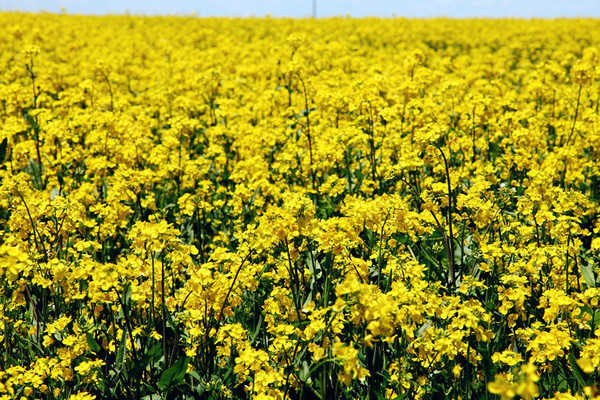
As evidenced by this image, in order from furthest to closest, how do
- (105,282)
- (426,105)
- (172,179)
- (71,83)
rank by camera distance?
(71,83)
(426,105)
(172,179)
(105,282)

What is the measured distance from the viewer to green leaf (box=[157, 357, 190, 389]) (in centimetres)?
338

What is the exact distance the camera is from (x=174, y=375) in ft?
11.2

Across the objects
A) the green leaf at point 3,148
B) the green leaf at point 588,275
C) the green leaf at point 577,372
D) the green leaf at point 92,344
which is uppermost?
the green leaf at point 3,148

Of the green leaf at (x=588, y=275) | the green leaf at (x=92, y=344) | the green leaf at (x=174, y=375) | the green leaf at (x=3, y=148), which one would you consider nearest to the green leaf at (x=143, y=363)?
the green leaf at (x=174, y=375)

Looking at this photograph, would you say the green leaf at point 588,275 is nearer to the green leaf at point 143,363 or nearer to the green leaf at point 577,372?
the green leaf at point 577,372

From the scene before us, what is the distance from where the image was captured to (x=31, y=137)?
7.87 m

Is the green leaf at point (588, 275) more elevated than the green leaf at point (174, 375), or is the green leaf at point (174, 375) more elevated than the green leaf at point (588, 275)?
the green leaf at point (588, 275)

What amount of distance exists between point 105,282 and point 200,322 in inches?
28.6

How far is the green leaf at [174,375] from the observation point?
133 inches

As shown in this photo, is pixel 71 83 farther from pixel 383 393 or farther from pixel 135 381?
pixel 383 393

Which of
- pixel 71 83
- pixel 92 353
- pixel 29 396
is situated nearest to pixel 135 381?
pixel 92 353

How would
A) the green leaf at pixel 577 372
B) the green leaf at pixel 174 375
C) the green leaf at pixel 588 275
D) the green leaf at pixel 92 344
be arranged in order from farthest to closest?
1. the green leaf at pixel 588 275
2. the green leaf at pixel 92 344
3. the green leaf at pixel 174 375
4. the green leaf at pixel 577 372

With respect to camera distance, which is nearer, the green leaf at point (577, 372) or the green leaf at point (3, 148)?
the green leaf at point (577, 372)

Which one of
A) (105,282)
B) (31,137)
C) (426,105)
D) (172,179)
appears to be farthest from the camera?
(31,137)
